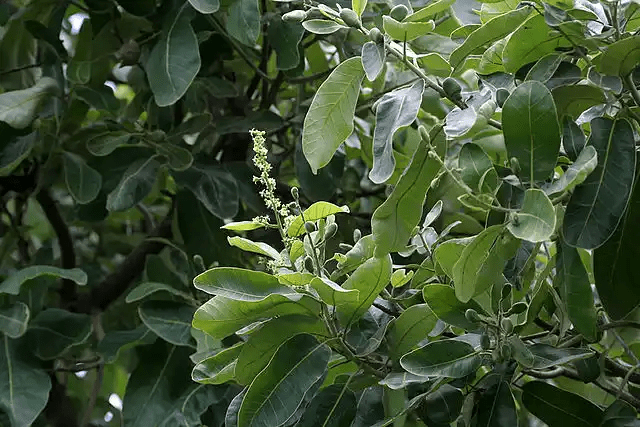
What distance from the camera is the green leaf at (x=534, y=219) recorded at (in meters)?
0.62

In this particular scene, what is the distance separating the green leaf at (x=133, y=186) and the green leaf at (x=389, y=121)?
536 mm

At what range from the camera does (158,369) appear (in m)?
1.14

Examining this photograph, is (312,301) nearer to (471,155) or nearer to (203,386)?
(471,155)

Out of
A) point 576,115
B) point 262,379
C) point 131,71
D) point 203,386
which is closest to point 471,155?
point 576,115

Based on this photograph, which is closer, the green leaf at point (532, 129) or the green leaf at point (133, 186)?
the green leaf at point (532, 129)

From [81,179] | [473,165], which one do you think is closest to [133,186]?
[81,179]

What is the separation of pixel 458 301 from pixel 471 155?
11 cm

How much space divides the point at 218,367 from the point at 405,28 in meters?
0.30

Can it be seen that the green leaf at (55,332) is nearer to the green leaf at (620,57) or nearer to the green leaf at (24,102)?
the green leaf at (24,102)

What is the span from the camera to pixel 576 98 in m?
0.72

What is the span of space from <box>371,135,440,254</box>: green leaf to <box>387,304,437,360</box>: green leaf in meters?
0.09

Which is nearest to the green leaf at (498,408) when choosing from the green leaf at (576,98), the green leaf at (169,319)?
the green leaf at (576,98)

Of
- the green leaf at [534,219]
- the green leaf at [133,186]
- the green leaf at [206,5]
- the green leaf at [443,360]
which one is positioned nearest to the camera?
the green leaf at [534,219]

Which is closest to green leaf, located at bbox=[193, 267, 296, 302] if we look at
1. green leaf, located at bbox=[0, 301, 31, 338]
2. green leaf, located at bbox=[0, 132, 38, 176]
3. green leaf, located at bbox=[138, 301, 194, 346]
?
green leaf, located at bbox=[138, 301, 194, 346]
